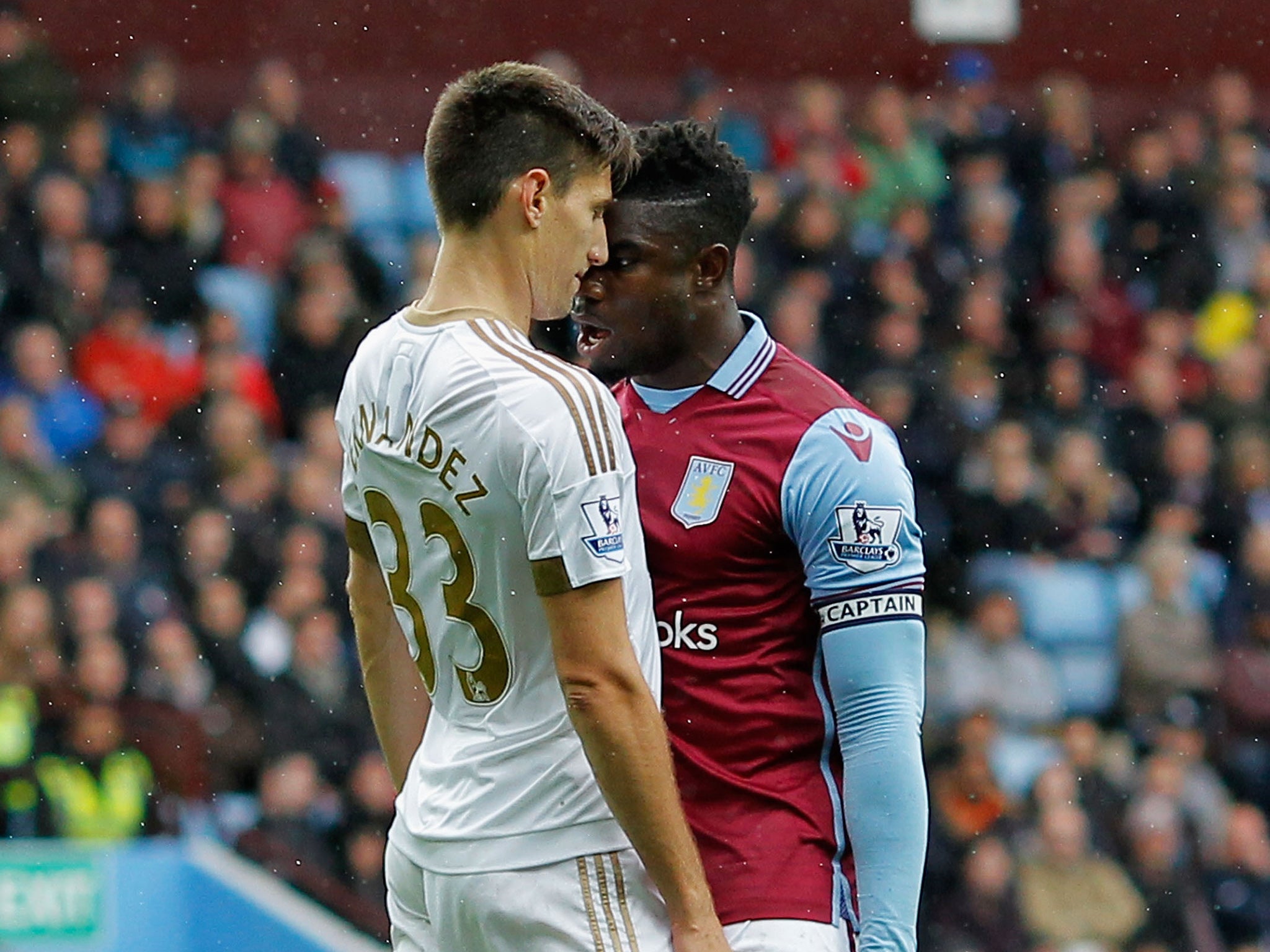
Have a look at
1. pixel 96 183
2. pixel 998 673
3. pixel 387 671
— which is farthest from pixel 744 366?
pixel 96 183

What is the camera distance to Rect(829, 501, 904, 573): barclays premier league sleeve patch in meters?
3.02

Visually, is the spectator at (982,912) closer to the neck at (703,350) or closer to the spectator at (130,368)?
the spectator at (130,368)

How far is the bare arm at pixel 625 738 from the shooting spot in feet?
9.02

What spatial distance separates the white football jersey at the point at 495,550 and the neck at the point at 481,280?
0.03 metres

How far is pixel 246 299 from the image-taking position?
10.2 meters

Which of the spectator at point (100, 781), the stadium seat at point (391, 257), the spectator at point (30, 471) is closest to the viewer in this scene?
the spectator at point (100, 781)

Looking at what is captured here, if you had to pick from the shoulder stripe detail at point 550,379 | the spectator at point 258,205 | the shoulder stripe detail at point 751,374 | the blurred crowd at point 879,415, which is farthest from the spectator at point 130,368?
the shoulder stripe detail at point 550,379

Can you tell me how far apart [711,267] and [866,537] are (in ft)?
1.81

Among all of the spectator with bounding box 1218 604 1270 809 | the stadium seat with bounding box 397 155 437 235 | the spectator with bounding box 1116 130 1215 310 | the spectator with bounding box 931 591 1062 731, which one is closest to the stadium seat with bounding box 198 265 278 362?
the stadium seat with bounding box 397 155 437 235

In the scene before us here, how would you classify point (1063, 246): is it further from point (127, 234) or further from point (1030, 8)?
point (127, 234)

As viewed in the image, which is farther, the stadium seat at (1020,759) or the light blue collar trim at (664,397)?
the stadium seat at (1020,759)

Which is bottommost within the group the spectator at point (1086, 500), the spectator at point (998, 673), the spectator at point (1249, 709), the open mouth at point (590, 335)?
the spectator at point (1249, 709)

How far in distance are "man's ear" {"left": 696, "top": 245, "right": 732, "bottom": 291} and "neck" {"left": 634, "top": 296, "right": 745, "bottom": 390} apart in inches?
1.3

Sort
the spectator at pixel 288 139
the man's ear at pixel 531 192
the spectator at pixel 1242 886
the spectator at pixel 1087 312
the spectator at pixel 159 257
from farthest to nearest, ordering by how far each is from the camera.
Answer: the spectator at pixel 1087 312
the spectator at pixel 288 139
the spectator at pixel 159 257
the spectator at pixel 1242 886
the man's ear at pixel 531 192
